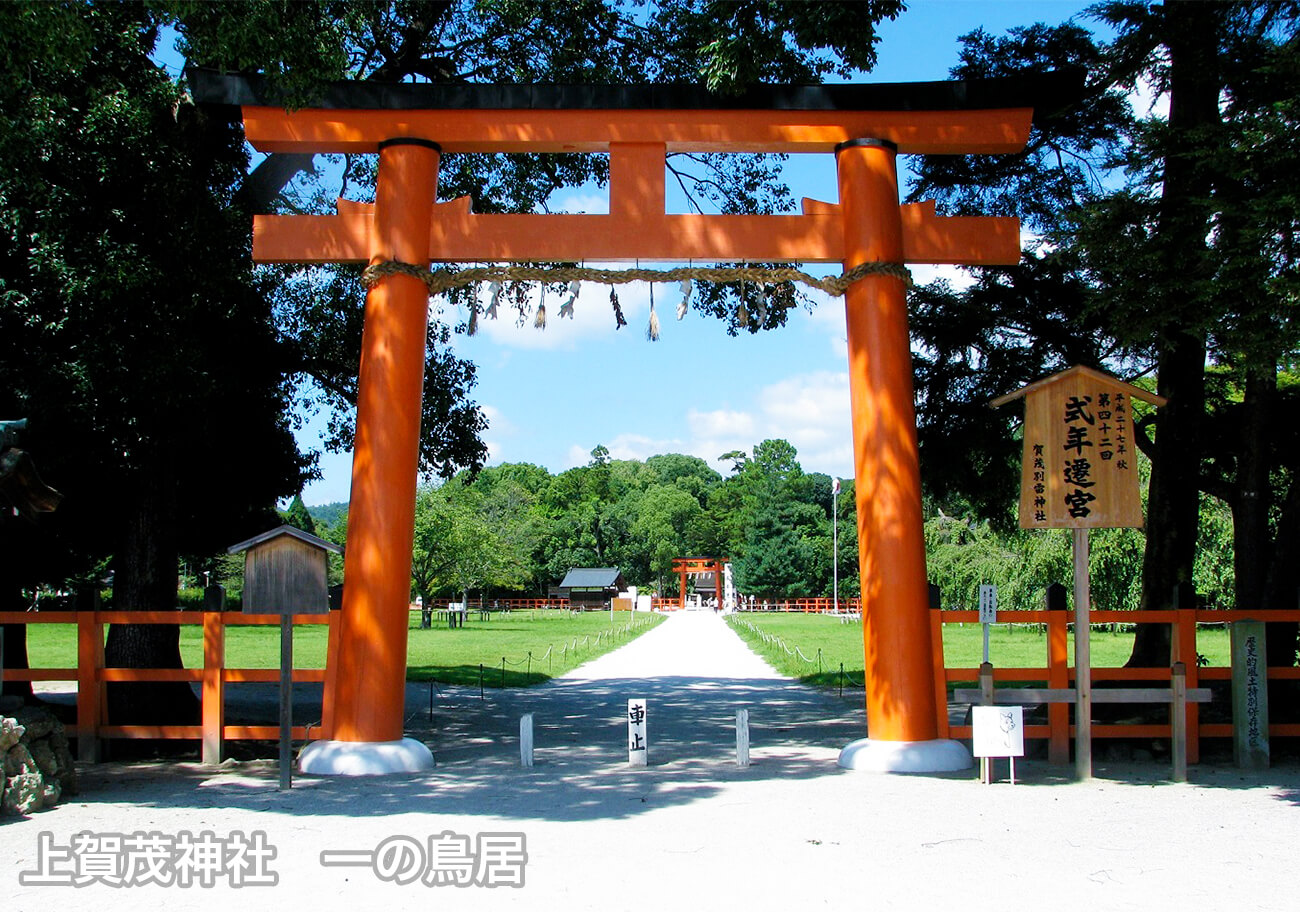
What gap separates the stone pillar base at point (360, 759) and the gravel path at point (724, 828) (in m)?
0.25

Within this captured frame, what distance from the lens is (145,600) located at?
12070mm

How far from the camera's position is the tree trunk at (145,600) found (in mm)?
11922

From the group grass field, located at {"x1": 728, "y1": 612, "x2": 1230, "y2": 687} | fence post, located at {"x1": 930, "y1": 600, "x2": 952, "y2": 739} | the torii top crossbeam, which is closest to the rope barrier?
grass field, located at {"x1": 728, "y1": 612, "x2": 1230, "y2": 687}

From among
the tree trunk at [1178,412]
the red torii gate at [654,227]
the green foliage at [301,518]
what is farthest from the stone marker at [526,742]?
the green foliage at [301,518]

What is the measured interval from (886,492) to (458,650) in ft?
76.0

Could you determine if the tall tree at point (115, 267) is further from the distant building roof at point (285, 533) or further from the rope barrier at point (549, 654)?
the rope barrier at point (549, 654)

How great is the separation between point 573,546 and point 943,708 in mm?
69671

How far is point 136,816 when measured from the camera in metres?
7.70

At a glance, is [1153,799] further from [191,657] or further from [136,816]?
[191,657]

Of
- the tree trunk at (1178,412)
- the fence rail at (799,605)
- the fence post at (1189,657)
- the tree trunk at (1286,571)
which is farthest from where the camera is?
the fence rail at (799,605)

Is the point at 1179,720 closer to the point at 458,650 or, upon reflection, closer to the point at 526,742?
the point at 526,742

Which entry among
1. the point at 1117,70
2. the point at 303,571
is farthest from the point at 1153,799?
the point at 1117,70

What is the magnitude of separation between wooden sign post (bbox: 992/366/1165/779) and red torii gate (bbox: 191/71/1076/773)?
3.73ft

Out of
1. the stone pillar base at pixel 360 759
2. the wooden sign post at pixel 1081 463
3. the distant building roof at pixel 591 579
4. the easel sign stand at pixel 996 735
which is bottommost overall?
the distant building roof at pixel 591 579
